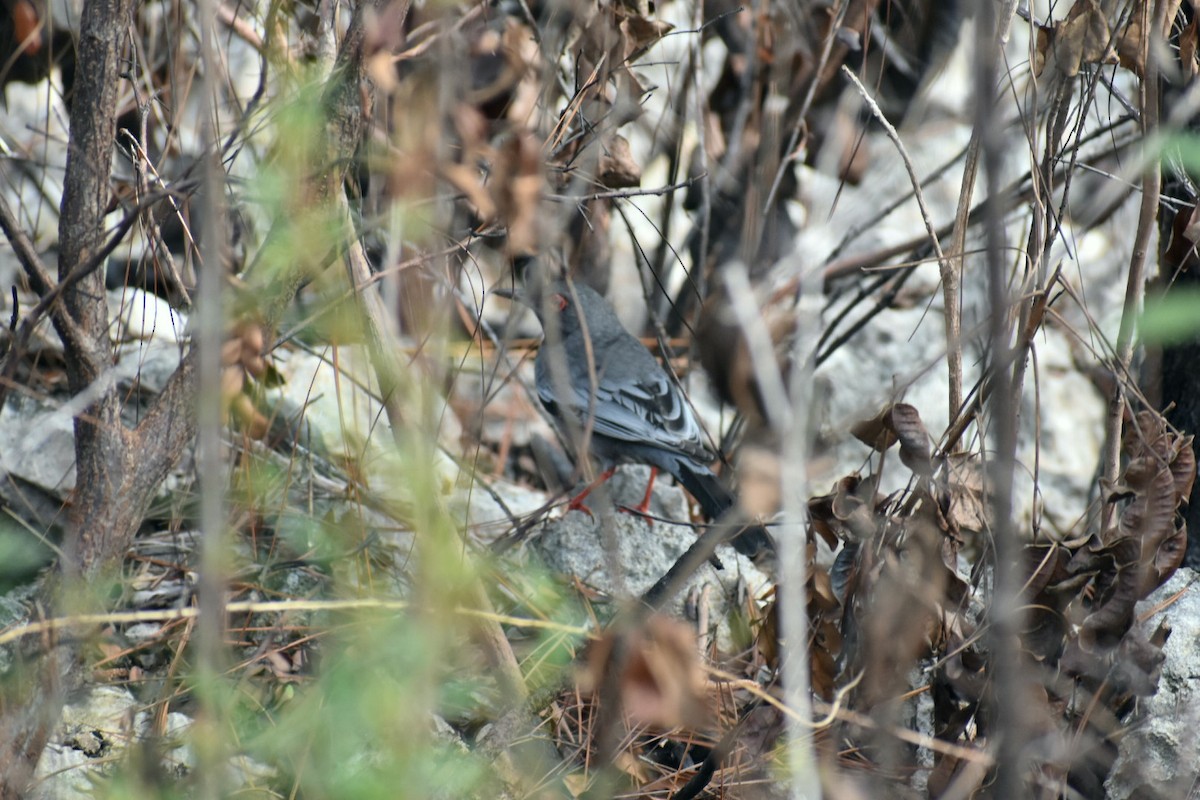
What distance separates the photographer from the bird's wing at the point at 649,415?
4719 millimetres

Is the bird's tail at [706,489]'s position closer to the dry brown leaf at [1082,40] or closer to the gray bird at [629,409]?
the gray bird at [629,409]

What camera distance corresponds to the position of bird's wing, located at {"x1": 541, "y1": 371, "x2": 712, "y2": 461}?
4.72 metres

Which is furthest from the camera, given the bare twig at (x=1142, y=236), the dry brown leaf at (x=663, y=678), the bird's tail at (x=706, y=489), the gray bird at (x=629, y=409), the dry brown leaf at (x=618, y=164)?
the gray bird at (x=629, y=409)

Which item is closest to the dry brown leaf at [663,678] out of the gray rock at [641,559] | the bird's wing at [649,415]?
the gray rock at [641,559]

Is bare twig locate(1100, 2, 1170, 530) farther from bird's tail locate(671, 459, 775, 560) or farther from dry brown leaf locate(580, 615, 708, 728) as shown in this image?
dry brown leaf locate(580, 615, 708, 728)

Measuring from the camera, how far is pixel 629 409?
5.11 meters

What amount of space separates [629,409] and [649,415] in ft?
0.54

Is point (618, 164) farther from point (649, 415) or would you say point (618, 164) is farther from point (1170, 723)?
point (1170, 723)

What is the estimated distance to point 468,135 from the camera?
174 centimetres

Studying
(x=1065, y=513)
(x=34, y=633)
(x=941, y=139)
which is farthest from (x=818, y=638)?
(x=941, y=139)

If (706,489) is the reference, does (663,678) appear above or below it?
above

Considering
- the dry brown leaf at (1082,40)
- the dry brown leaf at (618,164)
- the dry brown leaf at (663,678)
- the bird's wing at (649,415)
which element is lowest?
the bird's wing at (649,415)

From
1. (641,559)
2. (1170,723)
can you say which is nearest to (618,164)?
(641,559)

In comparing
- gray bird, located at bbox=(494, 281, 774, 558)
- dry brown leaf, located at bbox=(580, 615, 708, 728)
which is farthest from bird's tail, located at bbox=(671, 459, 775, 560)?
dry brown leaf, located at bbox=(580, 615, 708, 728)
